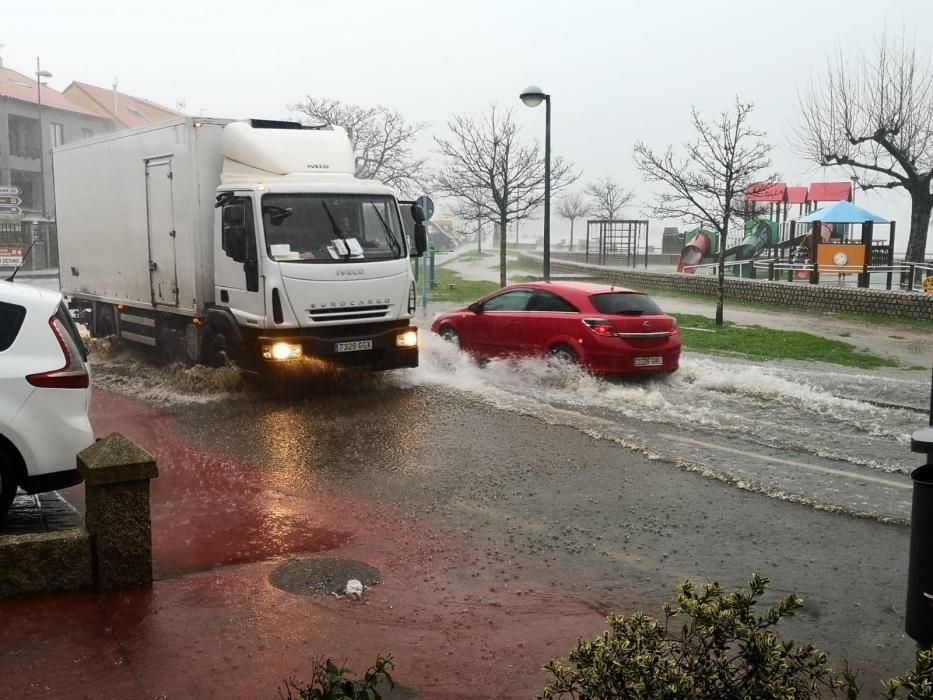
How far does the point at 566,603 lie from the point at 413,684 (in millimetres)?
1306

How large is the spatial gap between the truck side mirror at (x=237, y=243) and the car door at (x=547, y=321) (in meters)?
4.25

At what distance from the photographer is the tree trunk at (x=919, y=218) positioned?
28891 mm

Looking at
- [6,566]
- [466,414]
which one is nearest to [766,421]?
[466,414]

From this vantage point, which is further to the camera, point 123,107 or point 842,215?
point 123,107

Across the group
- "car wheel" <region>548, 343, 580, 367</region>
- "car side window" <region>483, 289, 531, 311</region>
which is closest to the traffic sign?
"car side window" <region>483, 289, 531, 311</region>

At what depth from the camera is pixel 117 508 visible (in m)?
4.88

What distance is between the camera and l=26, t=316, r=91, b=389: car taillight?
558 cm

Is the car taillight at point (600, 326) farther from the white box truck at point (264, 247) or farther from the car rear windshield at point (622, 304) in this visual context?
the white box truck at point (264, 247)

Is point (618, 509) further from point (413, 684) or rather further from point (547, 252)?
point (547, 252)

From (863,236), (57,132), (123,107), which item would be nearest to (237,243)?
(863,236)

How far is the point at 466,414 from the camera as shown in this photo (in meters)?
10.5

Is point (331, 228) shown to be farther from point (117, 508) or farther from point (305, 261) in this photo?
point (117, 508)

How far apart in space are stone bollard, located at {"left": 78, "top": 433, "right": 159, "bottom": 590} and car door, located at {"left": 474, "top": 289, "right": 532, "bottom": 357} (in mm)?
8463

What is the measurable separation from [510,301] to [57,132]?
55027mm
